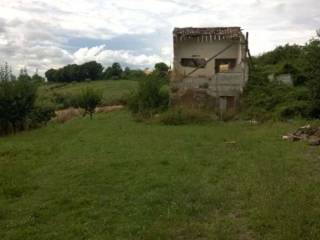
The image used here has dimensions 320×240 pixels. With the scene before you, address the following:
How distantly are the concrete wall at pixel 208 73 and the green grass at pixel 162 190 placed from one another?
13.0 metres

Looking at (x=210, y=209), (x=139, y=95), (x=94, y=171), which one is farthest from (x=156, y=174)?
(x=139, y=95)

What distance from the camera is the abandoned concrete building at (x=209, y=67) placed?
31016 millimetres

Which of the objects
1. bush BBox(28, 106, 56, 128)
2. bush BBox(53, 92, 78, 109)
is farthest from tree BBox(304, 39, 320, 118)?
bush BBox(53, 92, 78, 109)

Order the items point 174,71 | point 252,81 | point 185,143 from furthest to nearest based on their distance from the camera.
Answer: point 174,71 < point 252,81 < point 185,143

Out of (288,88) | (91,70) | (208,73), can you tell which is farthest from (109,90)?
(288,88)

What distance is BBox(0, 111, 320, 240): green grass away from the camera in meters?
7.75

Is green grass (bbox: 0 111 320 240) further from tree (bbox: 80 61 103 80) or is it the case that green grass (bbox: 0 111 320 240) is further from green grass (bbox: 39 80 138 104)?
tree (bbox: 80 61 103 80)

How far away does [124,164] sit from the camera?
13578mm

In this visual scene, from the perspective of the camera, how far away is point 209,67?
3600 centimetres

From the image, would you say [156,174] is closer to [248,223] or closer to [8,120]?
[248,223]

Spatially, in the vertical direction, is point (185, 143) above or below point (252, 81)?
below

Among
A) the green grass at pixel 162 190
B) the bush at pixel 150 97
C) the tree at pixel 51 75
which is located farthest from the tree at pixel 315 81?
the tree at pixel 51 75

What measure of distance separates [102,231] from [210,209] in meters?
2.17

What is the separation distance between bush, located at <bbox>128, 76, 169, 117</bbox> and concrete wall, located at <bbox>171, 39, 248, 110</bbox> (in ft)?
2.59
